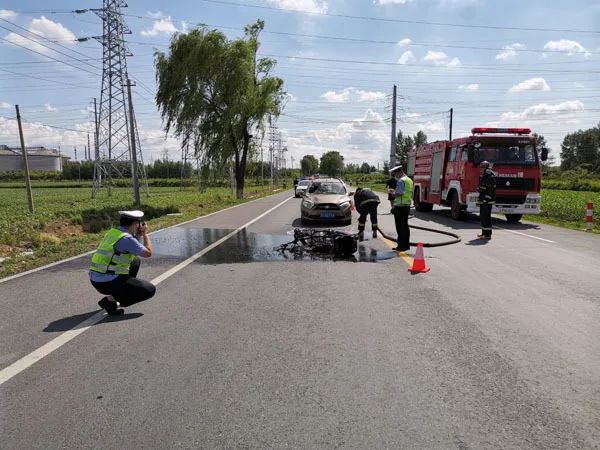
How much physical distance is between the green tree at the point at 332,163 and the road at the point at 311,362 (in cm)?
14577

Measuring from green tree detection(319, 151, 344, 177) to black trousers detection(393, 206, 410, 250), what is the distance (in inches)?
5577

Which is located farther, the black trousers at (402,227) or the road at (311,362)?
the black trousers at (402,227)

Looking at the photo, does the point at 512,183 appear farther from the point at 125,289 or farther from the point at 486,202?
the point at 125,289

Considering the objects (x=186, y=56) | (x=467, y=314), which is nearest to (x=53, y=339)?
(x=467, y=314)

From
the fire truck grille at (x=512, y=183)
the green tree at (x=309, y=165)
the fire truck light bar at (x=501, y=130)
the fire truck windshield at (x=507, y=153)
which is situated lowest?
the green tree at (x=309, y=165)

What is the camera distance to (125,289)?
5812 mm

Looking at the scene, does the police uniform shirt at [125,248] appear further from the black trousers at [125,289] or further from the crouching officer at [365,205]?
the crouching officer at [365,205]

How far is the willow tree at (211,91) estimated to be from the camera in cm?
2791

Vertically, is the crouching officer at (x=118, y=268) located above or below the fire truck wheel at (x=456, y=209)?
above

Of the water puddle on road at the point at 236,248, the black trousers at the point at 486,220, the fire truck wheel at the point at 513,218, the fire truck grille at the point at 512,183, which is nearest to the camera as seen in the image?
the water puddle on road at the point at 236,248

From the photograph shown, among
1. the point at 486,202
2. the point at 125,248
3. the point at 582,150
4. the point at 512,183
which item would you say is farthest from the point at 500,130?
the point at 582,150

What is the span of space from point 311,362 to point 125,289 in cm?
271

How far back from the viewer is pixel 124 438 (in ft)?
9.93

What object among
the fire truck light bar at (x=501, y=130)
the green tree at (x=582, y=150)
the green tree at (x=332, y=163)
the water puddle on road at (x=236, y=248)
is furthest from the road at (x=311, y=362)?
the green tree at (x=332, y=163)
